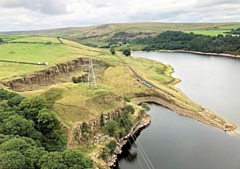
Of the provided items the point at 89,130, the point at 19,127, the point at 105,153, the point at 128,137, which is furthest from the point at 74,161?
the point at 128,137

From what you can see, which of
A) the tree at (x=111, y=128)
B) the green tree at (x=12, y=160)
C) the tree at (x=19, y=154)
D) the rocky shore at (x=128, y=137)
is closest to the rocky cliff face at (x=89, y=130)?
the tree at (x=111, y=128)

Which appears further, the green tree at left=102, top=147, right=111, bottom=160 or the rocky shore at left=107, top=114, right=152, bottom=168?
the rocky shore at left=107, top=114, right=152, bottom=168

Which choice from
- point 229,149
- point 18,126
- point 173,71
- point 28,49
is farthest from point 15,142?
point 173,71

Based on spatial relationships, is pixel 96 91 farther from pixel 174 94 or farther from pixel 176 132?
pixel 174 94

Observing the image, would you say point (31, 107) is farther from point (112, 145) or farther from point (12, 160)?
point (112, 145)

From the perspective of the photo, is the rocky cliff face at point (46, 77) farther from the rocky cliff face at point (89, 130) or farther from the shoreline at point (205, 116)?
the shoreline at point (205, 116)

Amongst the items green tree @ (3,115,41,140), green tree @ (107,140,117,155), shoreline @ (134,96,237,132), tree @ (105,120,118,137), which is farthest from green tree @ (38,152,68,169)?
shoreline @ (134,96,237,132)

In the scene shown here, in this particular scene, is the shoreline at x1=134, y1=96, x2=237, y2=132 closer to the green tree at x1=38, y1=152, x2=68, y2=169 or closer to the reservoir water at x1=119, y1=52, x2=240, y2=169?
the reservoir water at x1=119, y1=52, x2=240, y2=169

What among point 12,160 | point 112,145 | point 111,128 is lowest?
point 112,145
